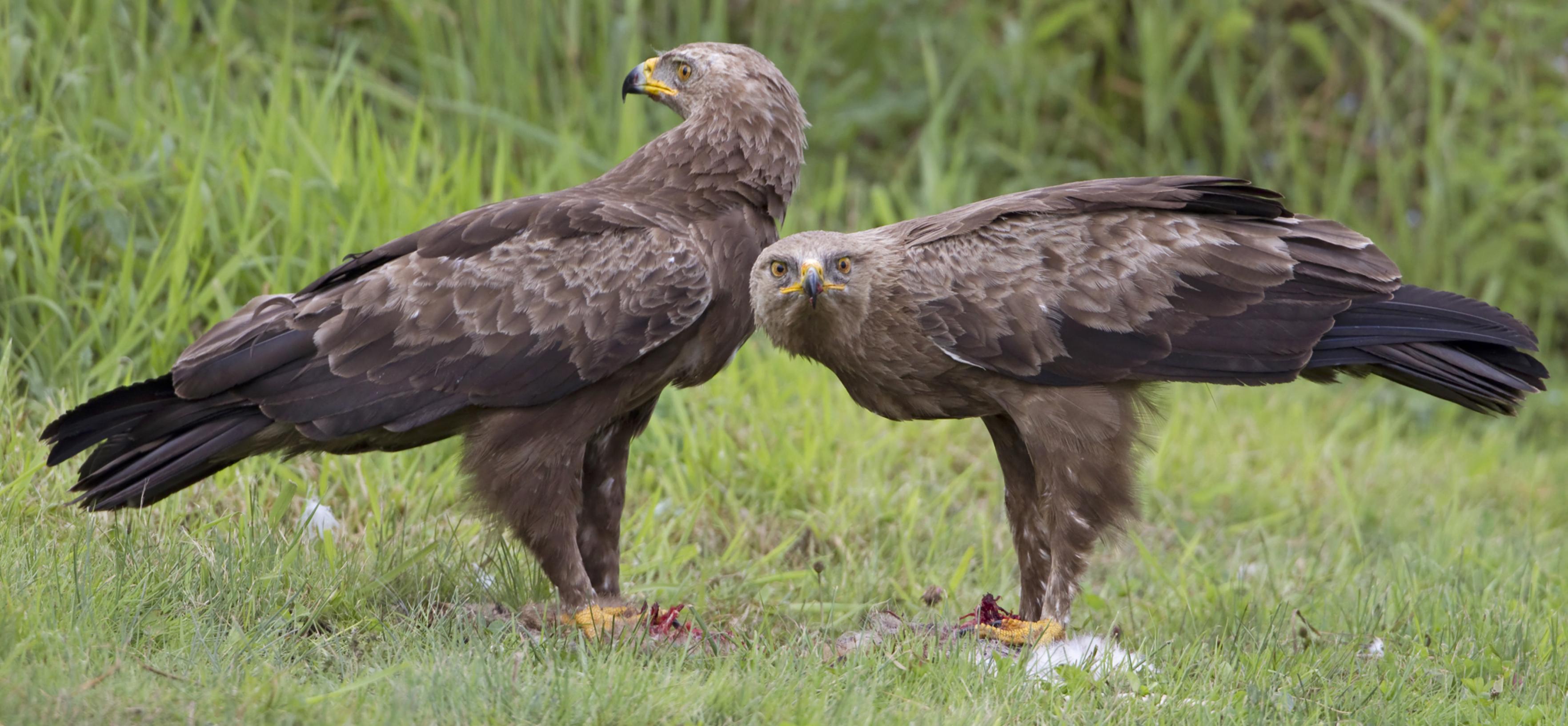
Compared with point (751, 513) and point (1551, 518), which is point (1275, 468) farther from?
point (751, 513)

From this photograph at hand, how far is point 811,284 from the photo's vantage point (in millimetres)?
4113

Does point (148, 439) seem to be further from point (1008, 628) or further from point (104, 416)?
point (1008, 628)

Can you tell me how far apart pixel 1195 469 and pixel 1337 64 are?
376 cm

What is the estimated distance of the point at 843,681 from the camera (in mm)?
3770

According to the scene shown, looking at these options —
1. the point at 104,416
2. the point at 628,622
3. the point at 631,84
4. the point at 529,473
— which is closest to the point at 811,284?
the point at 529,473

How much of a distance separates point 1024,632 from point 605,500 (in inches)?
55.5

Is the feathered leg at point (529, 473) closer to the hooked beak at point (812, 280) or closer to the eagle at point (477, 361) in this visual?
the eagle at point (477, 361)

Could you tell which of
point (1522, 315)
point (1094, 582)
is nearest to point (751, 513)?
point (1094, 582)

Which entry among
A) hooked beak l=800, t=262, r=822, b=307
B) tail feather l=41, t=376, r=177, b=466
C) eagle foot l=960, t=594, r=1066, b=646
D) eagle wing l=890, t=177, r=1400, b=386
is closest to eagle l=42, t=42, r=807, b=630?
tail feather l=41, t=376, r=177, b=466

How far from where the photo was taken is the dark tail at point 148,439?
430cm

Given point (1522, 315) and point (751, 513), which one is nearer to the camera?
point (751, 513)

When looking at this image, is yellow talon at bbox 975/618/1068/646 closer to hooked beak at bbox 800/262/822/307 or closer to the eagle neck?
hooked beak at bbox 800/262/822/307

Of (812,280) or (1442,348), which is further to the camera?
(1442,348)

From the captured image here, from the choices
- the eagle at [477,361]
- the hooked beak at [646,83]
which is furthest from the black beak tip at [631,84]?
the eagle at [477,361]
